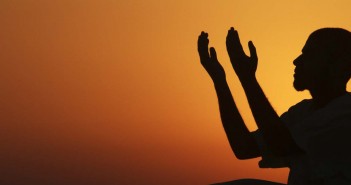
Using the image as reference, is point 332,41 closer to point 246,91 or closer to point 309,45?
point 309,45

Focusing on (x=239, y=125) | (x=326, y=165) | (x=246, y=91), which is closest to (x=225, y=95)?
(x=239, y=125)

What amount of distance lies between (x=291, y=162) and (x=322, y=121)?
1.09ft

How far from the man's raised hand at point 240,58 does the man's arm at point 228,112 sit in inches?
13.9

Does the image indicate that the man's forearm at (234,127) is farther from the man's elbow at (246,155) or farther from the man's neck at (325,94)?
the man's neck at (325,94)

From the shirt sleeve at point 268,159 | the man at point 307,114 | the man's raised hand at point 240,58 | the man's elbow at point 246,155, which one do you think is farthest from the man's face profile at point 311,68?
the man's elbow at point 246,155

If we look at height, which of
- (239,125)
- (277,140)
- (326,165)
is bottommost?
(326,165)

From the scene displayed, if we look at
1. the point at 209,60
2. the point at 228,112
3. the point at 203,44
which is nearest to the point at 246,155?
the point at 228,112

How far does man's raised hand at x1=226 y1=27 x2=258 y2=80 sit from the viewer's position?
133 inches

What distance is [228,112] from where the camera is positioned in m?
4.05

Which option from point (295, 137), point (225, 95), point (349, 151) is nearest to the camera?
point (349, 151)

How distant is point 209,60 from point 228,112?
1.26ft

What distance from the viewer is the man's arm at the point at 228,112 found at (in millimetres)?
3881

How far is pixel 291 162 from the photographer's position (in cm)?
349

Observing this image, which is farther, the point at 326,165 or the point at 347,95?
the point at 347,95
